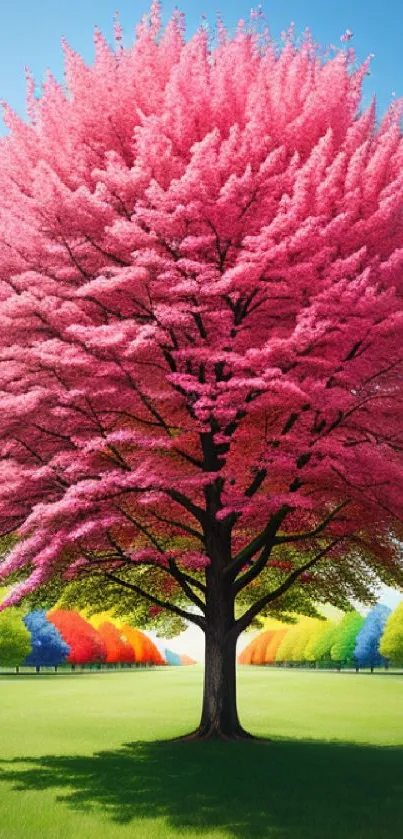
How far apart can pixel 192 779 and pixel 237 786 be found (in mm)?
1052

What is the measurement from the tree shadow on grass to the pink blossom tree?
310cm

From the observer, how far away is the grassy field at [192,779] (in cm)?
1280

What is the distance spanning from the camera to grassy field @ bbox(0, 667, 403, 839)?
42.0ft

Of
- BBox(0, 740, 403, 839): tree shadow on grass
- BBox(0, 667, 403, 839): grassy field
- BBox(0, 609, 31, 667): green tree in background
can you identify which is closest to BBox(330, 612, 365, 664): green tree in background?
BBox(0, 609, 31, 667): green tree in background

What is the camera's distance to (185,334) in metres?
20.5

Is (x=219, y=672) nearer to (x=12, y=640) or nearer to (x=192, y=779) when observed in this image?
(x=192, y=779)

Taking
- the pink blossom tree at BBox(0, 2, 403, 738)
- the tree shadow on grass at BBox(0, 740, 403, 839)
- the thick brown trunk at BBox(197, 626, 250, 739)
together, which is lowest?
the tree shadow on grass at BBox(0, 740, 403, 839)

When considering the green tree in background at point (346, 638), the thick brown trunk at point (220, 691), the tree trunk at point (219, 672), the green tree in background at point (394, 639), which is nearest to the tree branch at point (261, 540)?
the tree trunk at point (219, 672)

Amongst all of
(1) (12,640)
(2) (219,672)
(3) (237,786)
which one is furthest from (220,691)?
(1) (12,640)

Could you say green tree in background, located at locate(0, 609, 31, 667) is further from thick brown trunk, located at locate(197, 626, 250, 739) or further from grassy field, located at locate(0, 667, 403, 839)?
thick brown trunk, located at locate(197, 626, 250, 739)

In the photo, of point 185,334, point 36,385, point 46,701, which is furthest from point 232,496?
point 46,701

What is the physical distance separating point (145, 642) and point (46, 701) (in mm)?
99435

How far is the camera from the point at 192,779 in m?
16.8

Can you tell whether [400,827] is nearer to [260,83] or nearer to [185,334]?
[185,334]
